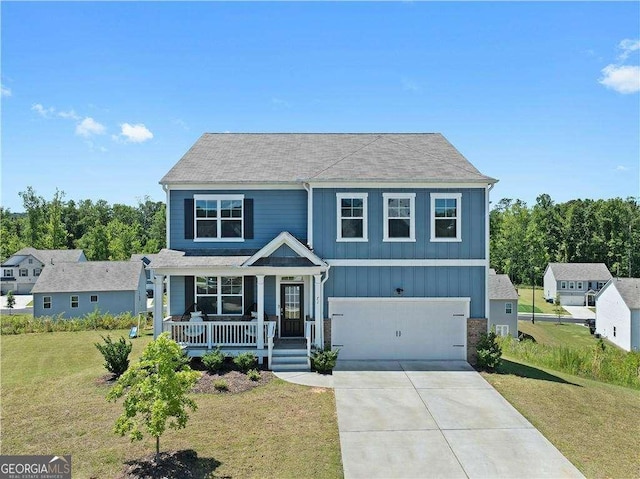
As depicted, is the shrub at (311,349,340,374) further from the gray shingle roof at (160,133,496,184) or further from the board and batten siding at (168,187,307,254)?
the gray shingle roof at (160,133,496,184)

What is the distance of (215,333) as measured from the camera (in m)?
15.5

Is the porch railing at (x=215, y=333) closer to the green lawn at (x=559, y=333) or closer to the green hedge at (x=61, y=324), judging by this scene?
the green hedge at (x=61, y=324)

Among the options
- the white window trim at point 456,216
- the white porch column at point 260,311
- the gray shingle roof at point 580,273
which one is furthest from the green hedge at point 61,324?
the gray shingle roof at point 580,273

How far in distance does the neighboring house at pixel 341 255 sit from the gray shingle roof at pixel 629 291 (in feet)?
91.6

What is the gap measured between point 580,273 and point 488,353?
5014 centimetres

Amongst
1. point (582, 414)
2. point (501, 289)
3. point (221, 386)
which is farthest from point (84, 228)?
point (582, 414)

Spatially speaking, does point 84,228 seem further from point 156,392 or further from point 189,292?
point 156,392

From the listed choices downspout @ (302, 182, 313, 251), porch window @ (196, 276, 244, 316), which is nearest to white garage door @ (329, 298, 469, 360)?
downspout @ (302, 182, 313, 251)

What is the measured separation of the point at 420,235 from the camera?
16.1 metres

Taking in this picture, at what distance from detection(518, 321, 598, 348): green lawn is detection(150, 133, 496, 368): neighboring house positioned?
21.6 metres

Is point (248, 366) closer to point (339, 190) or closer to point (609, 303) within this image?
point (339, 190)

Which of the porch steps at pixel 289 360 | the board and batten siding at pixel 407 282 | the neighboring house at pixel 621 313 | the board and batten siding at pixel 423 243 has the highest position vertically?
the board and batten siding at pixel 423 243

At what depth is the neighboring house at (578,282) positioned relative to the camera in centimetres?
5688

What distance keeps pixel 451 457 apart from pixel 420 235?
8431 mm
